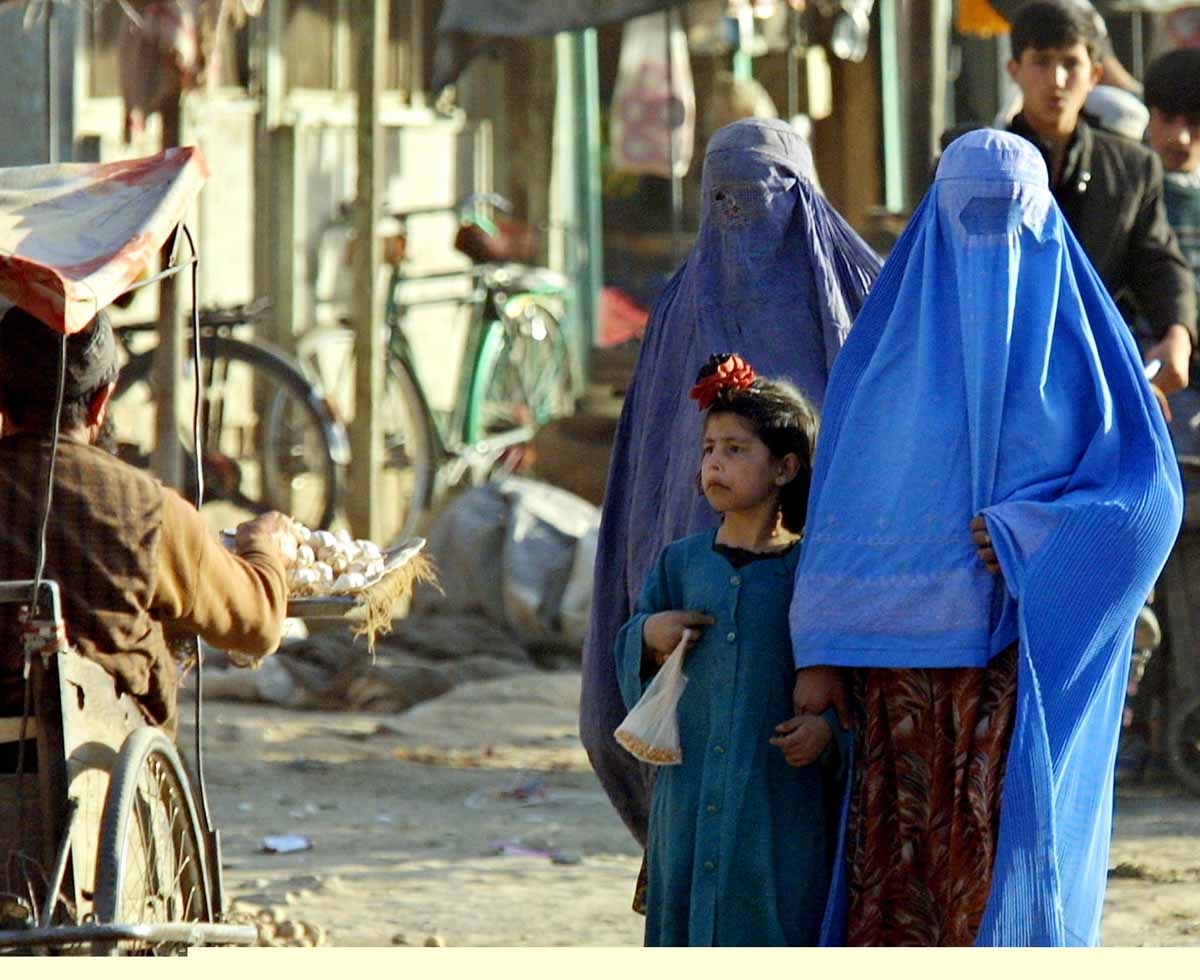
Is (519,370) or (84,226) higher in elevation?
(84,226)

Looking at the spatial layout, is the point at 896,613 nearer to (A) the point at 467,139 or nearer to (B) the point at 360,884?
(B) the point at 360,884

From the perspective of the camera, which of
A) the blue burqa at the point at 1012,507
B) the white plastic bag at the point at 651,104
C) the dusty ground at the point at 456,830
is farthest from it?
the white plastic bag at the point at 651,104

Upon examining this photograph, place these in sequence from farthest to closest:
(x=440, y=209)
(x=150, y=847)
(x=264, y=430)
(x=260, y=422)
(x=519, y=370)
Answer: (x=519, y=370) < (x=440, y=209) < (x=260, y=422) < (x=264, y=430) < (x=150, y=847)

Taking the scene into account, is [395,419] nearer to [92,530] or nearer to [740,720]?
[92,530]

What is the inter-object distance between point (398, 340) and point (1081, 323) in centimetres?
744

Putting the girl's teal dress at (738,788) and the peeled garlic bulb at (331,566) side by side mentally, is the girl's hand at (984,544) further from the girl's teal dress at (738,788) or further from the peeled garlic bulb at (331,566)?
the peeled garlic bulb at (331,566)

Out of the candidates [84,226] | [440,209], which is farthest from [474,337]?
[84,226]

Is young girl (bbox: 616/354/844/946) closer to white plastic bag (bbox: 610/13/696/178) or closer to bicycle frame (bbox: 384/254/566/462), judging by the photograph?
bicycle frame (bbox: 384/254/566/462)

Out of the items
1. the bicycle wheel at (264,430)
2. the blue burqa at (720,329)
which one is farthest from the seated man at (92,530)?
the bicycle wheel at (264,430)

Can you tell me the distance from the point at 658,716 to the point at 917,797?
429 millimetres

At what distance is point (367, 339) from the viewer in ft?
31.2

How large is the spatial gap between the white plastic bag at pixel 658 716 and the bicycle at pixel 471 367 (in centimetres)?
674

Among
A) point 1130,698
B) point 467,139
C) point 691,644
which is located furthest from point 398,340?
point 691,644

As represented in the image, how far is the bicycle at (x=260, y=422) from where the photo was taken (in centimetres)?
980
